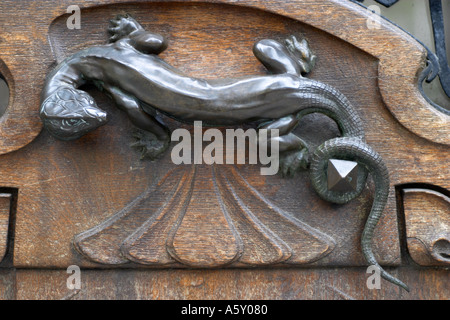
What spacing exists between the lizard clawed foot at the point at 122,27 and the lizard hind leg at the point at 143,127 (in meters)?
0.08

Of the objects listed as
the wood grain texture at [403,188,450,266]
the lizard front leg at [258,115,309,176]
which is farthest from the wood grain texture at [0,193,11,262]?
the wood grain texture at [403,188,450,266]

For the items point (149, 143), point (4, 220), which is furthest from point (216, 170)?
point (4, 220)

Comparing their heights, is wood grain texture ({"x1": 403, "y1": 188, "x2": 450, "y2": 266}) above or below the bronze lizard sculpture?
below

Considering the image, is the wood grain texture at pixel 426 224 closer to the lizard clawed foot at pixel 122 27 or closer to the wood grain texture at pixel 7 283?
the lizard clawed foot at pixel 122 27

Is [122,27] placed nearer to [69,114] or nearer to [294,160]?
[69,114]

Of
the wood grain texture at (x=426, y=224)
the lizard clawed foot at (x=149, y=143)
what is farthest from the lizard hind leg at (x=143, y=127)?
the wood grain texture at (x=426, y=224)

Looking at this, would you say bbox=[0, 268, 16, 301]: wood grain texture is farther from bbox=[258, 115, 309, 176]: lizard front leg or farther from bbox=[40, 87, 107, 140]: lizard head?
bbox=[258, 115, 309, 176]: lizard front leg

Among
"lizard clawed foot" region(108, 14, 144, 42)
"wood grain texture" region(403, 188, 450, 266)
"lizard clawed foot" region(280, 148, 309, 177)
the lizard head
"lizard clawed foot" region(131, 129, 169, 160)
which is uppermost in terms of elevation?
"lizard clawed foot" region(108, 14, 144, 42)

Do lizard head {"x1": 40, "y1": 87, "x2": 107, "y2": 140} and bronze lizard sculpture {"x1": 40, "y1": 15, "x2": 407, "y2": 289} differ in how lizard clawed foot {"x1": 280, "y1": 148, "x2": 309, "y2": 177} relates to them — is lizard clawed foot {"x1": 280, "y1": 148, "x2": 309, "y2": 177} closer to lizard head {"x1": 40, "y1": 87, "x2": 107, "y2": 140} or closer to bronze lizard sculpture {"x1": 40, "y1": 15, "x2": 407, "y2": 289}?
bronze lizard sculpture {"x1": 40, "y1": 15, "x2": 407, "y2": 289}

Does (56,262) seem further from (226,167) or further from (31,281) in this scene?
(226,167)

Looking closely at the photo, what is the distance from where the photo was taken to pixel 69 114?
2.18ft

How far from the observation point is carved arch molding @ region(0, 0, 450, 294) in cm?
73

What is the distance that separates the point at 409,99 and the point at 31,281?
1.97 feet

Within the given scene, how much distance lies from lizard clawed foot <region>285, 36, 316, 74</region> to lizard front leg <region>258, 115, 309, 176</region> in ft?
0.27
